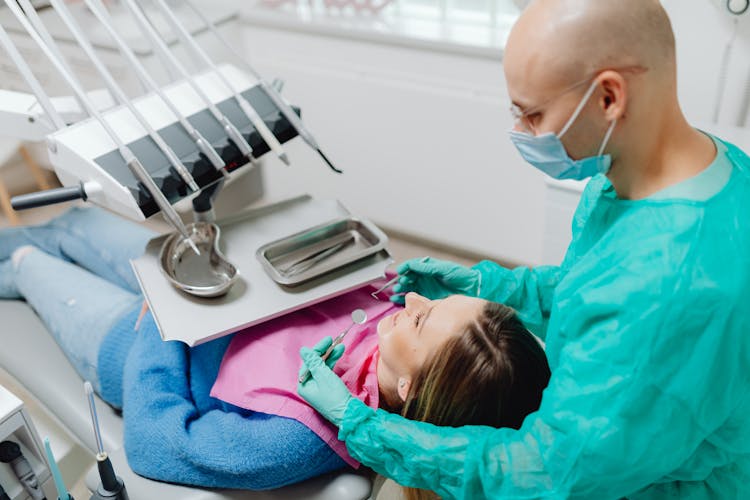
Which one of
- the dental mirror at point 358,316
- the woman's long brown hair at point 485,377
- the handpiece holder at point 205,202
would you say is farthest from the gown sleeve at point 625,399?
the handpiece holder at point 205,202

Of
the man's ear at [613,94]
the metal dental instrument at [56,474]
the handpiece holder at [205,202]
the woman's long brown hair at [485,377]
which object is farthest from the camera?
the handpiece holder at [205,202]

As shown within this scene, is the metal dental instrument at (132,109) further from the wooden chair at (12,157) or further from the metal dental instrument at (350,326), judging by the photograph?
the wooden chair at (12,157)

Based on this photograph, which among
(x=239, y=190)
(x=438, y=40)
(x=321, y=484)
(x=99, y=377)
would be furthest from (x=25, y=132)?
(x=239, y=190)

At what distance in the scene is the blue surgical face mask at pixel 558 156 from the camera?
0.92 m

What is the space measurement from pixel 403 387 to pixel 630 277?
49 cm

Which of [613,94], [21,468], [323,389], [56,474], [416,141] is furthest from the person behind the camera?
[416,141]

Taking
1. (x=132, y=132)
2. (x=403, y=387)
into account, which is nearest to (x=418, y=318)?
(x=403, y=387)

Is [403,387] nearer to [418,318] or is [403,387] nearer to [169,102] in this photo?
[418,318]

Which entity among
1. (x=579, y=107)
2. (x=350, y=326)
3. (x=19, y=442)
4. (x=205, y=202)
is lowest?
(x=350, y=326)

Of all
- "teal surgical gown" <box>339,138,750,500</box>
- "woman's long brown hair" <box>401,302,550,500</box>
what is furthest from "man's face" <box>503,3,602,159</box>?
"woman's long brown hair" <box>401,302,550,500</box>

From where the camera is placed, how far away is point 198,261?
1.49 meters

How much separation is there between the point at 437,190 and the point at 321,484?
1366 millimetres

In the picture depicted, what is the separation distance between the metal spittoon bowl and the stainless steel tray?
9 cm

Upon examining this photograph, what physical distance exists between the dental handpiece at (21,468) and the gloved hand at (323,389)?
1.44 ft
